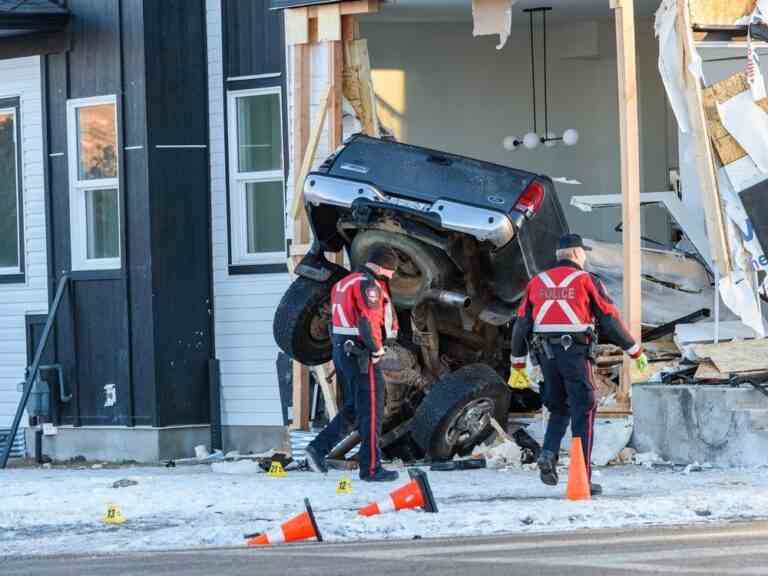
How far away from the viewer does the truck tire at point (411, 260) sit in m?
14.1

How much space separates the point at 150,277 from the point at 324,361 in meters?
3.58

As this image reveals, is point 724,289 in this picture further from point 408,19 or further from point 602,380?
point 408,19

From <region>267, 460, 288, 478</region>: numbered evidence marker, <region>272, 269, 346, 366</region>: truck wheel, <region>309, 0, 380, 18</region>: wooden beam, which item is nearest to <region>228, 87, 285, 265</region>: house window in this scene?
<region>309, 0, 380, 18</region>: wooden beam

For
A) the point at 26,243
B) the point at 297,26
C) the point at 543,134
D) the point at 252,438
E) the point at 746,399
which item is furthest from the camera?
the point at 543,134

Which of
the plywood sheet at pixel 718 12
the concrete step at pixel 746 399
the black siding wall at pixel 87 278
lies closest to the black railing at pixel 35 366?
the black siding wall at pixel 87 278

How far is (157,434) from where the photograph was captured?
18094mm

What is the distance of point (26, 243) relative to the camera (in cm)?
1955

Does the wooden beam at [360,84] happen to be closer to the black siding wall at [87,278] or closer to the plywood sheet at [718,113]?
the black siding wall at [87,278]

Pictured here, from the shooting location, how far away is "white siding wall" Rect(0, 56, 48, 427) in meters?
19.4

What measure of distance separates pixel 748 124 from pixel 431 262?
2743 millimetres

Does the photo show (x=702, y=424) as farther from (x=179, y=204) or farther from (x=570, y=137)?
(x=179, y=204)

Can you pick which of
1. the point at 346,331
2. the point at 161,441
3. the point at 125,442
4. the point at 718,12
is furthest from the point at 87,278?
the point at 718,12

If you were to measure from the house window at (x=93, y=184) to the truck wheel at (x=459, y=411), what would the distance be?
549 cm

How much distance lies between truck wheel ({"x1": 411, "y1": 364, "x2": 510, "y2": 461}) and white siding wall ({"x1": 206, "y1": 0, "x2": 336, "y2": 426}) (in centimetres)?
416
